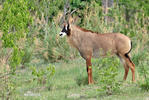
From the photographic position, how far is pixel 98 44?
12.7 metres

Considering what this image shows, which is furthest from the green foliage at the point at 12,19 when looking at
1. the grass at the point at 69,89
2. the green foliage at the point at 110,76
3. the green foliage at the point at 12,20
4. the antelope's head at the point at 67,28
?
the green foliage at the point at 110,76

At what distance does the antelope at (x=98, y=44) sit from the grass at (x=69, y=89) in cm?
62

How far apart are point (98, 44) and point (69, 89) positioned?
222 centimetres

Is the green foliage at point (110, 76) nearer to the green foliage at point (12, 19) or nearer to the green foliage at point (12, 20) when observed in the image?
the green foliage at point (12, 20)

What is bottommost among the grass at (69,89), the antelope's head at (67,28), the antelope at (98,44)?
the grass at (69,89)

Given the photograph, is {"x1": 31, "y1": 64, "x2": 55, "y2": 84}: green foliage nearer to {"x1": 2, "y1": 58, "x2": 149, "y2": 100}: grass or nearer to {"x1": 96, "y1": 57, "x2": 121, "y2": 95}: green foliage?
{"x1": 2, "y1": 58, "x2": 149, "y2": 100}: grass

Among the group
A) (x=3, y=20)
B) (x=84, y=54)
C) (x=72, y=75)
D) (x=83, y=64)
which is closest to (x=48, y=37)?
(x=83, y=64)

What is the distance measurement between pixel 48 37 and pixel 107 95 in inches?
280

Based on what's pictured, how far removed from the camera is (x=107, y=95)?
9.60m

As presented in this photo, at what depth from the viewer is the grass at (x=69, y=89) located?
944 cm

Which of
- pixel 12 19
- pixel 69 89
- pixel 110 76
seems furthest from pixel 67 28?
pixel 110 76

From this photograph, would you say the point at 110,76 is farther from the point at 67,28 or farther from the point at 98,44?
the point at 67,28

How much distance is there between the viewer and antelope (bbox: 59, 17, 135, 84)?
12297 millimetres

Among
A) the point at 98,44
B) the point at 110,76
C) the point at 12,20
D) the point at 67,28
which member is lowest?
the point at 110,76
